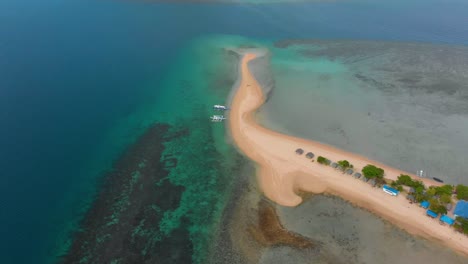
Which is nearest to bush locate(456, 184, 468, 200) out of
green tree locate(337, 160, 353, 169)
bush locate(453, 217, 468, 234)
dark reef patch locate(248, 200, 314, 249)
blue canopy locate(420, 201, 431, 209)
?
bush locate(453, 217, 468, 234)

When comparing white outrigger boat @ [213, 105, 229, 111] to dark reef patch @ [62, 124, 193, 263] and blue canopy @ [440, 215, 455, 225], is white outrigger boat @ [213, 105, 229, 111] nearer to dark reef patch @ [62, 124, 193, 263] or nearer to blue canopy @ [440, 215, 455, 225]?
dark reef patch @ [62, 124, 193, 263]

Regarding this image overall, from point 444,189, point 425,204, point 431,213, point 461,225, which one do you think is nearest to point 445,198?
point 444,189

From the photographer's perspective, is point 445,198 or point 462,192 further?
point 462,192

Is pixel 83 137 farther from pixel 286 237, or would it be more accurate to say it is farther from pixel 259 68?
pixel 259 68

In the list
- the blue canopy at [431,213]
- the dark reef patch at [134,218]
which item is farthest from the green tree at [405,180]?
the dark reef patch at [134,218]

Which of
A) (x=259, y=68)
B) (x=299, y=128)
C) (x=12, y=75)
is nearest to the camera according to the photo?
(x=299, y=128)

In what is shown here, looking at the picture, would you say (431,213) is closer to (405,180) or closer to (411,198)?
(411,198)

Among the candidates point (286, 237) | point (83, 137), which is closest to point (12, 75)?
point (83, 137)
